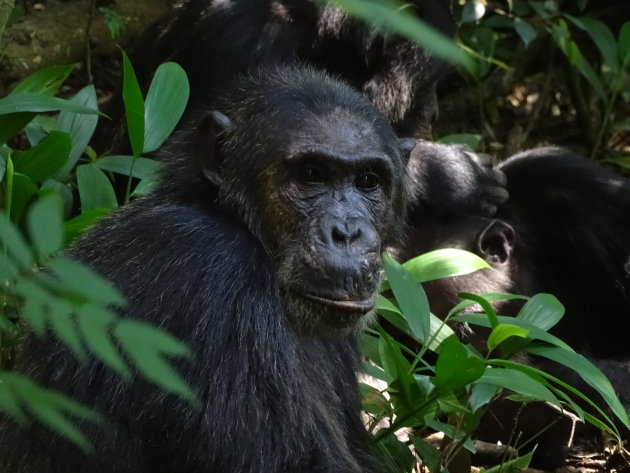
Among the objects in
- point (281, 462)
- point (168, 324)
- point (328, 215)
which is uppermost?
point (328, 215)

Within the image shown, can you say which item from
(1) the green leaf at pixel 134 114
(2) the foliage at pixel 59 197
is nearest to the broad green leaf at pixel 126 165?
(2) the foliage at pixel 59 197

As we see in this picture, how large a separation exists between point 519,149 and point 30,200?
6.18m

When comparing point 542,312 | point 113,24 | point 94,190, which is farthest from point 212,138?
point 113,24

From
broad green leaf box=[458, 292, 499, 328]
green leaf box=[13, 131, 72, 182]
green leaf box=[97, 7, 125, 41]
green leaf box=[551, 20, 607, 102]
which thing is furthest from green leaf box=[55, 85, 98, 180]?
green leaf box=[551, 20, 607, 102]

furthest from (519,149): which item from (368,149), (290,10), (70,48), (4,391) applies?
(4,391)

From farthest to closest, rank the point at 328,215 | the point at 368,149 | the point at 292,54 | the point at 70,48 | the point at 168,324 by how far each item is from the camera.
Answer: the point at 70,48, the point at 292,54, the point at 368,149, the point at 328,215, the point at 168,324

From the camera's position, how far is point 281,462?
12.4 ft

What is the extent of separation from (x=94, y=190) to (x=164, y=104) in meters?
0.63

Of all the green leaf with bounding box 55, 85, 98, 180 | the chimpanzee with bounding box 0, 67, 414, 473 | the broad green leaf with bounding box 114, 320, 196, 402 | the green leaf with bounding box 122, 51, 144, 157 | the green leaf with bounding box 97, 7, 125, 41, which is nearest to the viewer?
the broad green leaf with bounding box 114, 320, 196, 402

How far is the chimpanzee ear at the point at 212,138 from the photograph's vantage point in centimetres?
448

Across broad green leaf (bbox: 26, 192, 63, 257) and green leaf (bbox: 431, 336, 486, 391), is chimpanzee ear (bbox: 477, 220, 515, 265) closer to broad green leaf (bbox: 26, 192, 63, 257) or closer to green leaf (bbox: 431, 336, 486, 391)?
green leaf (bbox: 431, 336, 486, 391)

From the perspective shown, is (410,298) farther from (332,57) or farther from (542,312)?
(332,57)

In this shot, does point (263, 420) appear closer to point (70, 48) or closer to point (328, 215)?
point (328, 215)

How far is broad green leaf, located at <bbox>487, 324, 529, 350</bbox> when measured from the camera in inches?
174
